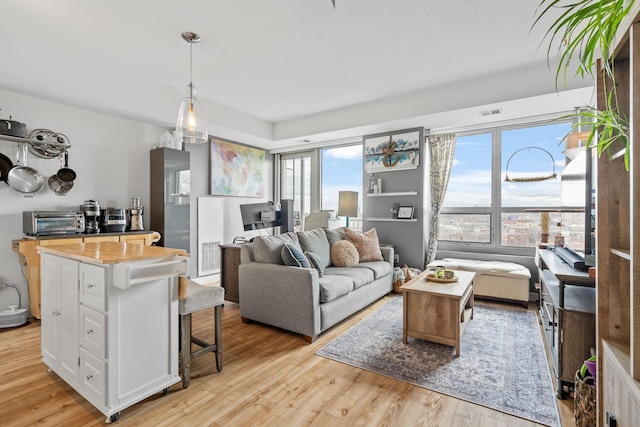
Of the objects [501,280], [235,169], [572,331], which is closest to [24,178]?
[235,169]

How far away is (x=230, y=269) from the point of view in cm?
387

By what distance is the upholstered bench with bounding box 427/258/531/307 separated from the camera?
3809 mm

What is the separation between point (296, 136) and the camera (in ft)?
18.0

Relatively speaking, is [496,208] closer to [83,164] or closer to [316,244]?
[316,244]

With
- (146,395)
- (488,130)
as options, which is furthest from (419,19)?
(146,395)

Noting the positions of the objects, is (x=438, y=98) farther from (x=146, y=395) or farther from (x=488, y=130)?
(x=146, y=395)

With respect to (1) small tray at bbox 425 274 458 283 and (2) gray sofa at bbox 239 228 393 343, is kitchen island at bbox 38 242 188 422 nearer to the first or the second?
(2) gray sofa at bbox 239 228 393 343

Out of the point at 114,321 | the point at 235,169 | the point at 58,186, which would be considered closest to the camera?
the point at 114,321

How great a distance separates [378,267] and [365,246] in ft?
1.31

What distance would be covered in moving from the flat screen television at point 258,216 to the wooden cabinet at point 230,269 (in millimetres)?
340

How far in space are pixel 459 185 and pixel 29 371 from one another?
5285mm

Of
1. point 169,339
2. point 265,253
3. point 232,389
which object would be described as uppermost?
point 265,253

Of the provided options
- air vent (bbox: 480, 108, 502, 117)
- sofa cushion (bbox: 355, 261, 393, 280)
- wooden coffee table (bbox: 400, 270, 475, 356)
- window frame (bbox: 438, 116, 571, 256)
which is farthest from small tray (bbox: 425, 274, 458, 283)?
air vent (bbox: 480, 108, 502, 117)

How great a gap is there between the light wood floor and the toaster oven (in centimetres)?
127
